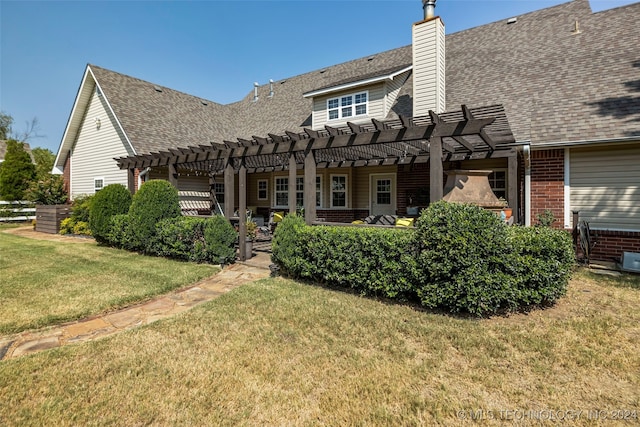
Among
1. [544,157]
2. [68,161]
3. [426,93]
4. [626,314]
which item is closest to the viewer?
[626,314]

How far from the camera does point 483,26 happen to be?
13203 millimetres

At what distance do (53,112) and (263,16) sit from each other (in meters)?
51.3

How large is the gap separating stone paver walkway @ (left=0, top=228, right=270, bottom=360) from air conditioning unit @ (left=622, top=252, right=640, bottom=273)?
7.68 m

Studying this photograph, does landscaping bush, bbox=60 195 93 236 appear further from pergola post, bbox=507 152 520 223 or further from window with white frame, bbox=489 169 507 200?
window with white frame, bbox=489 169 507 200

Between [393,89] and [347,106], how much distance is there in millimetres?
1828

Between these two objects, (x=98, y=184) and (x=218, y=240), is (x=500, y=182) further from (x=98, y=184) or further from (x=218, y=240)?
(x=98, y=184)

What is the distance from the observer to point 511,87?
999cm

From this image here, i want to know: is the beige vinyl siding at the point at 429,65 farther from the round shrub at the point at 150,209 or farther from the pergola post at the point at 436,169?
the round shrub at the point at 150,209

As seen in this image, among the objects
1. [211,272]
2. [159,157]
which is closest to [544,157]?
[211,272]

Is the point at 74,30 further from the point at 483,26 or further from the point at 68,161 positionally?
the point at 483,26

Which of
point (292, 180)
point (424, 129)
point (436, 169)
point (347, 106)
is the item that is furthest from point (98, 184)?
point (436, 169)

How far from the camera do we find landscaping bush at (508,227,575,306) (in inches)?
170

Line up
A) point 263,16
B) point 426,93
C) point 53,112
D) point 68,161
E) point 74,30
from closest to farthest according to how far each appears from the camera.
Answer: point 426,93
point 263,16
point 74,30
point 68,161
point 53,112

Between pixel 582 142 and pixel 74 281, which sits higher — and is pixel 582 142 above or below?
above
